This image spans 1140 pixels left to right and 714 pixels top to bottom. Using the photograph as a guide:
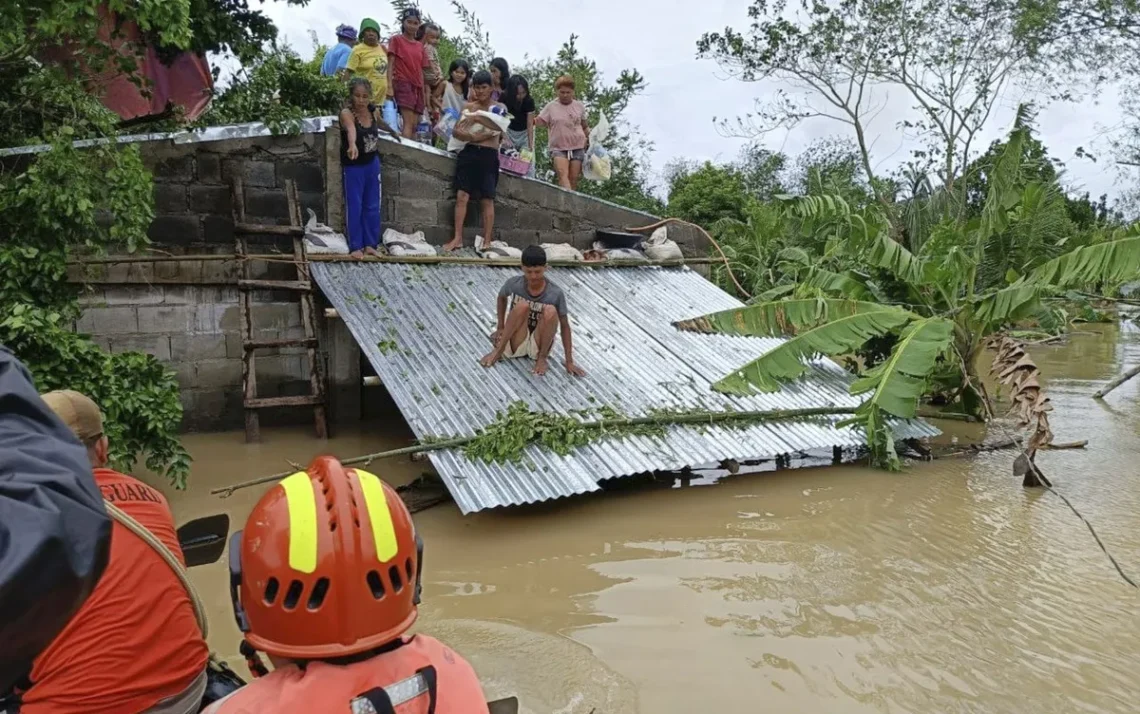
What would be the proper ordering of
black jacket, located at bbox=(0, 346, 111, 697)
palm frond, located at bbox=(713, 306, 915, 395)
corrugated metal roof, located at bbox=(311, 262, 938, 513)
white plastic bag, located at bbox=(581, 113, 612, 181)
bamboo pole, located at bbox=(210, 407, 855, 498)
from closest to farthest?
black jacket, located at bbox=(0, 346, 111, 697) < bamboo pole, located at bbox=(210, 407, 855, 498) < corrugated metal roof, located at bbox=(311, 262, 938, 513) < palm frond, located at bbox=(713, 306, 915, 395) < white plastic bag, located at bbox=(581, 113, 612, 181)

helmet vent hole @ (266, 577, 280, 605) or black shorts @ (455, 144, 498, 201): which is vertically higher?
black shorts @ (455, 144, 498, 201)

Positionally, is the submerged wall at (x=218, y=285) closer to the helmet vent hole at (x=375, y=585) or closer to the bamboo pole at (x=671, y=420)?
the bamboo pole at (x=671, y=420)

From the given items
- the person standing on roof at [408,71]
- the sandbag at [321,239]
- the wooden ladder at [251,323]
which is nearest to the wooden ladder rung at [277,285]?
the wooden ladder at [251,323]

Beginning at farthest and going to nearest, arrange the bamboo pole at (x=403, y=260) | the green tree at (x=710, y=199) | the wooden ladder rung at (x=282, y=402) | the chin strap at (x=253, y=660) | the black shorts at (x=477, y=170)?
the green tree at (x=710, y=199) < the black shorts at (x=477, y=170) < the wooden ladder rung at (x=282, y=402) < the bamboo pole at (x=403, y=260) < the chin strap at (x=253, y=660)

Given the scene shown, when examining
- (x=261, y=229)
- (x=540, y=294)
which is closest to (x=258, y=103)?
(x=261, y=229)

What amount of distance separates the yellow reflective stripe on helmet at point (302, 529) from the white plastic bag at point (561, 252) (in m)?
7.78

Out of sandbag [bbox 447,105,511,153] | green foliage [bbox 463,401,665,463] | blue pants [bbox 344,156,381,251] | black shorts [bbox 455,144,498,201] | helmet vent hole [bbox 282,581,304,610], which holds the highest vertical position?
sandbag [bbox 447,105,511,153]

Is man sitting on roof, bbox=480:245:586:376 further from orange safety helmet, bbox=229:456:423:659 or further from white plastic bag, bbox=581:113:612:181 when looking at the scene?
orange safety helmet, bbox=229:456:423:659

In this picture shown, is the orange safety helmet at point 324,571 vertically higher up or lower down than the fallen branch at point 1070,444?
higher up

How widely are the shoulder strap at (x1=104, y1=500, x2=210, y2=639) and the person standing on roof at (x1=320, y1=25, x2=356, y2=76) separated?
8.42 meters

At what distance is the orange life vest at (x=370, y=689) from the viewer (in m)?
1.35

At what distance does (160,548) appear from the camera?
205cm

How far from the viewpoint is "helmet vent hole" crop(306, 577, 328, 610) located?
4.54 ft

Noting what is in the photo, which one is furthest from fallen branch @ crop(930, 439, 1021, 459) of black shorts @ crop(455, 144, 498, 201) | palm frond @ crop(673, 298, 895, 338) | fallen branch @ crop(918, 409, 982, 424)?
black shorts @ crop(455, 144, 498, 201)
